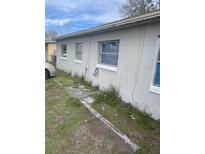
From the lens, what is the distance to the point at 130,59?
520cm

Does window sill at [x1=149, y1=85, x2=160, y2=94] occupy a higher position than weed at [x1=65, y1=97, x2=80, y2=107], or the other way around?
window sill at [x1=149, y1=85, x2=160, y2=94]

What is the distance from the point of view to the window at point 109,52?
6172 mm

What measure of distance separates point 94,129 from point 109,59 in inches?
150

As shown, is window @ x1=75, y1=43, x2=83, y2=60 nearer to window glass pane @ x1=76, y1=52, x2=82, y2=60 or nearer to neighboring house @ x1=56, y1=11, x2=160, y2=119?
window glass pane @ x1=76, y1=52, x2=82, y2=60

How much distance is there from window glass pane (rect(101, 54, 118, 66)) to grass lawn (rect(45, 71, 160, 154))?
1853mm

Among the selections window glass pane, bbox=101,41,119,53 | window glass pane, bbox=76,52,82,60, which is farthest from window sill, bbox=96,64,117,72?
window glass pane, bbox=76,52,82,60

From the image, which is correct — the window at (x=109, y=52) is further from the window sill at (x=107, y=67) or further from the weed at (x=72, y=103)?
the weed at (x=72, y=103)

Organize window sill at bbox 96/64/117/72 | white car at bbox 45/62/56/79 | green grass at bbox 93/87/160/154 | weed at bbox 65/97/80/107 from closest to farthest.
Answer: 1. green grass at bbox 93/87/160/154
2. weed at bbox 65/97/80/107
3. window sill at bbox 96/64/117/72
4. white car at bbox 45/62/56/79

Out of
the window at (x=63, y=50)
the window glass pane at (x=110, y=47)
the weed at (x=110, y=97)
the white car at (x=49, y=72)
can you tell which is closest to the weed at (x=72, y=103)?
the weed at (x=110, y=97)

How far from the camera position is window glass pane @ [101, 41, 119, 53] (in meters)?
6.16

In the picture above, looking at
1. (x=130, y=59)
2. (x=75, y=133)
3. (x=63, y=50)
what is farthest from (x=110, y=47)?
(x=63, y=50)
